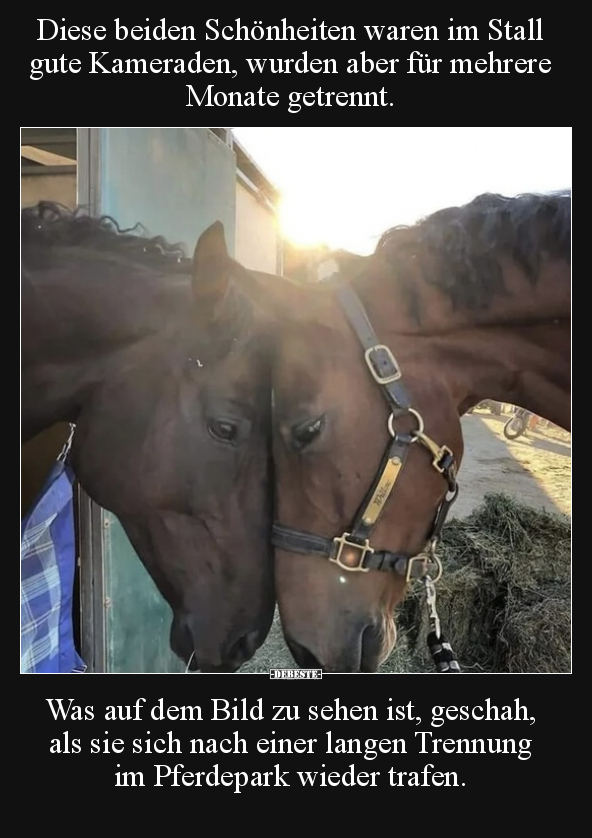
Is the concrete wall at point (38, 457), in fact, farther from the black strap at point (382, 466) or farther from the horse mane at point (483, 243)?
the horse mane at point (483, 243)

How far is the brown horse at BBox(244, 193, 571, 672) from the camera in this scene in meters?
1.44

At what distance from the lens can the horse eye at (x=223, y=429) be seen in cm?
149

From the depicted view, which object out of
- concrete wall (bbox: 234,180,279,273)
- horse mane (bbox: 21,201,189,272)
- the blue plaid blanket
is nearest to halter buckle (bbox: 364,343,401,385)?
horse mane (bbox: 21,201,189,272)

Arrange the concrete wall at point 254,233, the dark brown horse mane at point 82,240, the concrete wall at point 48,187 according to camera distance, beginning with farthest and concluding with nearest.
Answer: the concrete wall at point 254,233 → the concrete wall at point 48,187 → the dark brown horse mane at point 82,240

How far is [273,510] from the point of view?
156cm

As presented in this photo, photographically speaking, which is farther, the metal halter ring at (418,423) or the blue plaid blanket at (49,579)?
the blue plaid blanket at (49,579)

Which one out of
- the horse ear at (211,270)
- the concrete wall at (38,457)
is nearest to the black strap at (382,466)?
the horse ear at (211,270)

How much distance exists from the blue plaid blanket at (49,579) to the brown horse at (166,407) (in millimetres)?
342

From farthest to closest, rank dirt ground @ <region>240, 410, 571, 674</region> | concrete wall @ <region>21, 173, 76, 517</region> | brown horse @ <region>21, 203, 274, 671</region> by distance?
1. dirt ground @ <region>240, 410, 571, 674</region>
2. concrete wall @ <region>21, 173, 76, 517</region>
3. brown horse @ <region>21, 203, 274, 671</region>

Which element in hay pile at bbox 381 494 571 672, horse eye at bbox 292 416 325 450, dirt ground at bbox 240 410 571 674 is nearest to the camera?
horse eye at bbox 292 416 325 450

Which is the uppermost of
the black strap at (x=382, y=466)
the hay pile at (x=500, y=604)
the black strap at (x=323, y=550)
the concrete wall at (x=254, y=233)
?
the concrete wall at (x=254, y=233)

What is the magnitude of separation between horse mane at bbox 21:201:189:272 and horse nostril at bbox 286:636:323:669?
1068 mm

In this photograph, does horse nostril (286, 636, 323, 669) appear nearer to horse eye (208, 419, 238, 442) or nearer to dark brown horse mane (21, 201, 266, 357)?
horse eye (208, 419, 238, 442)

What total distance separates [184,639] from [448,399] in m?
0.97
